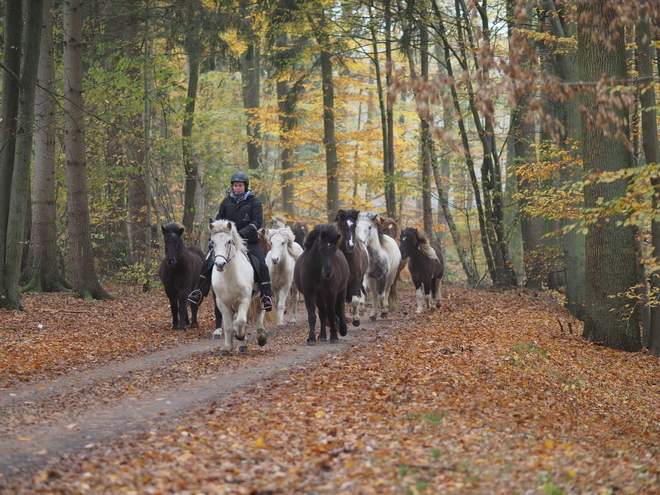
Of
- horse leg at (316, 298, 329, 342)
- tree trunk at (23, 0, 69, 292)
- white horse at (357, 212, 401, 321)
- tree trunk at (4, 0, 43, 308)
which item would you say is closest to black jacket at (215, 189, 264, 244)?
horse leg at (316, 298, 329, 342)

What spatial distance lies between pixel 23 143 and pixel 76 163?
3520 millimetres

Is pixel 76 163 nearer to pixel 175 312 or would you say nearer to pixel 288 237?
pixel 175 312

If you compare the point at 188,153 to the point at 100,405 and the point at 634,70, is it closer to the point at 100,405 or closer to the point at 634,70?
the point at 634,70

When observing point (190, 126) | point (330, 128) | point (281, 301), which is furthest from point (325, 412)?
point (330, 128)

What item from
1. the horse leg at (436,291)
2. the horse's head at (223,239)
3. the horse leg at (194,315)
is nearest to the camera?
the horse's head at (223,239)

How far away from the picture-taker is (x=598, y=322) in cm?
1334

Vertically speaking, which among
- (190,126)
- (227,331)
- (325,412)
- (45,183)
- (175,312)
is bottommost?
(325,412)

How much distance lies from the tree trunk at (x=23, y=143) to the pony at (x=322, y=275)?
6372 mm

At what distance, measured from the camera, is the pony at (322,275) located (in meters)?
12.0

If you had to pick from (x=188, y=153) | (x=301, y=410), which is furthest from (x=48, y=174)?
(x=301, y=410)

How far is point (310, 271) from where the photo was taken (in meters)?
12.1

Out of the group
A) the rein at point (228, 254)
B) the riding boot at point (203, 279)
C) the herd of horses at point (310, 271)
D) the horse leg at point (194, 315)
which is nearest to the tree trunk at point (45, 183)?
the herd of horses at point (310, 271)

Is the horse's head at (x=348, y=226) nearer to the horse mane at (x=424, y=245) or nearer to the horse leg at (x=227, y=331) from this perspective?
the horse leg at (x=227, y=331)

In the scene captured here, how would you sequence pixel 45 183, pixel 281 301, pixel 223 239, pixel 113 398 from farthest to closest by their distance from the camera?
pixel 45 183, pixel 281 301, pixel 223 239, pixel 113 398
